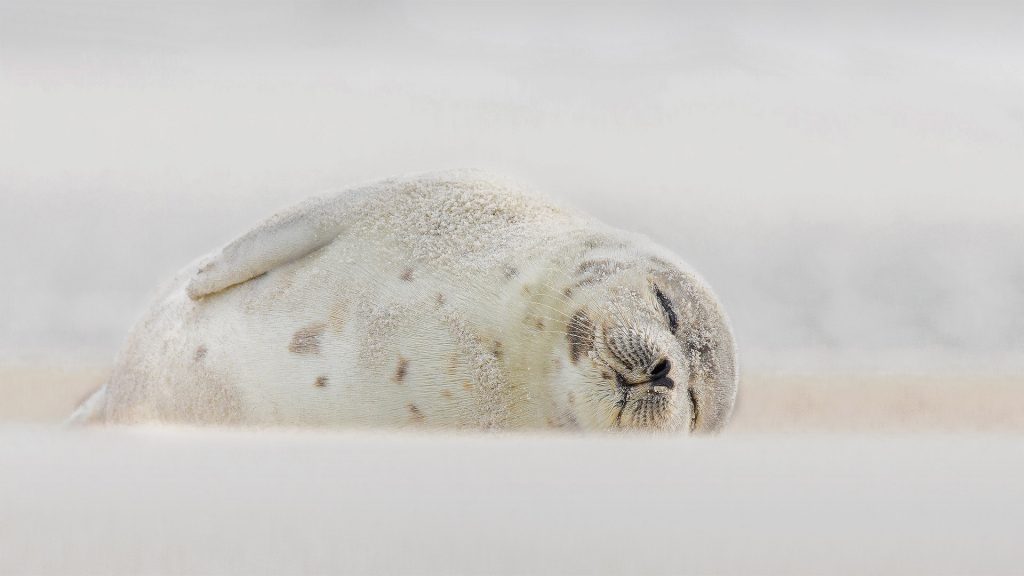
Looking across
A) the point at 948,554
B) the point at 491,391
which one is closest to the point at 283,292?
the point at 491,391

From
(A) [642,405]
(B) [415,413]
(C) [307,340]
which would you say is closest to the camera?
(A) [642,405]

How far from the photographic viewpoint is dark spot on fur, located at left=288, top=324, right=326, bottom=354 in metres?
1.75

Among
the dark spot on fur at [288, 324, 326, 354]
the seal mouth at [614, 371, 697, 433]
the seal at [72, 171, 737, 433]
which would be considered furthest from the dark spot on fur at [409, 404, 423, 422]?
the seal mouth at [614, 371, 697, 433]

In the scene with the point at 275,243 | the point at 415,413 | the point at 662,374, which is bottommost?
the point at 415,413

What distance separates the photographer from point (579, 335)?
1528mm

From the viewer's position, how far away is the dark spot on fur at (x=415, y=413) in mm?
1628

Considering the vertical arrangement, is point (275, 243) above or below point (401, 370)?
above

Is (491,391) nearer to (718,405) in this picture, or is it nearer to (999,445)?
(718,405)

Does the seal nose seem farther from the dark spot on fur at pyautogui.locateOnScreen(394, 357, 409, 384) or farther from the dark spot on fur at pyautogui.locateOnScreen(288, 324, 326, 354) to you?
the dark spot on fur at pyautogui.locateOnScreen(288, 324, 326, 354)

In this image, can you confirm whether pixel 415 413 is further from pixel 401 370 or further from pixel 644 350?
pixel 644 350

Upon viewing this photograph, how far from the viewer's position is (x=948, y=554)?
772 mm

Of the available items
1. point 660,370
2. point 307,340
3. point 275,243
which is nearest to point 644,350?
point 660,370

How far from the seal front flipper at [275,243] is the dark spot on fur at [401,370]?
13.3 inches

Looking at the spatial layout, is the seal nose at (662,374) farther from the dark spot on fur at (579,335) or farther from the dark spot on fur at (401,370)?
the dark spot on fur at (401,370)
